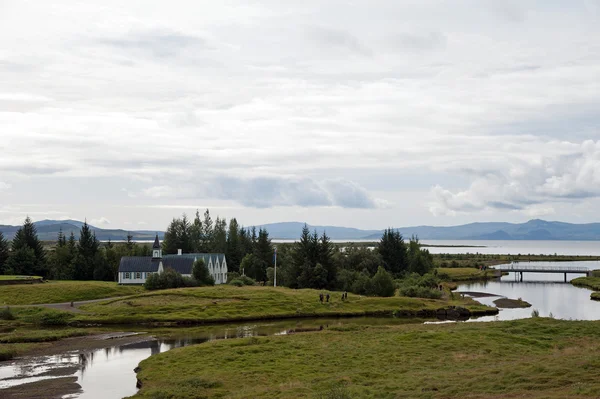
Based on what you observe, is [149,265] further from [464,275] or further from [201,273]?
[464,275]

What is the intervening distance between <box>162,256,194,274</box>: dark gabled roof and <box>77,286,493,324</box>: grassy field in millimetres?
23819

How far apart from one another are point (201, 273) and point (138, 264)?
16.2 metres

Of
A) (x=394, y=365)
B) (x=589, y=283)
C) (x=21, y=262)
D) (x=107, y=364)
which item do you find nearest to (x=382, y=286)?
(x=589, y=283)

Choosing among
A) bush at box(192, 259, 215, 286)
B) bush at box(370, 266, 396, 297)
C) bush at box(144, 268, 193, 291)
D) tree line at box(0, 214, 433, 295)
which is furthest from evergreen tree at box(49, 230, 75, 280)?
bush at box(370, 266, 396, 297)

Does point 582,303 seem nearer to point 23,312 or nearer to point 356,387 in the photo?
point 356,387

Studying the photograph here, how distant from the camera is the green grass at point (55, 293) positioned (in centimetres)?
9250

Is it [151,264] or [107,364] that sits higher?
[151,264]

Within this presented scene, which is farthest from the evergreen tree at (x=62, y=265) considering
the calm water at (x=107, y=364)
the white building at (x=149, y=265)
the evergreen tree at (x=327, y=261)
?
the calm water at (x=107, y=364)

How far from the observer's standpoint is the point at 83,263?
132 meters

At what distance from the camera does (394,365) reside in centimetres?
4328

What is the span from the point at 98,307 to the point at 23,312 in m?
9.88

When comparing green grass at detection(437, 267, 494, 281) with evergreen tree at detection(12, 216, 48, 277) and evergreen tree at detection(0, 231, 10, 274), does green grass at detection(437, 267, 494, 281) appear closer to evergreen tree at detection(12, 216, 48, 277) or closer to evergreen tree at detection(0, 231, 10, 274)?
evergreen tree at detection(12, 216, 48, 277)

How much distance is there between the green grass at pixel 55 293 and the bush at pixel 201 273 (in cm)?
1265

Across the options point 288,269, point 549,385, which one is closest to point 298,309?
point 288,269
